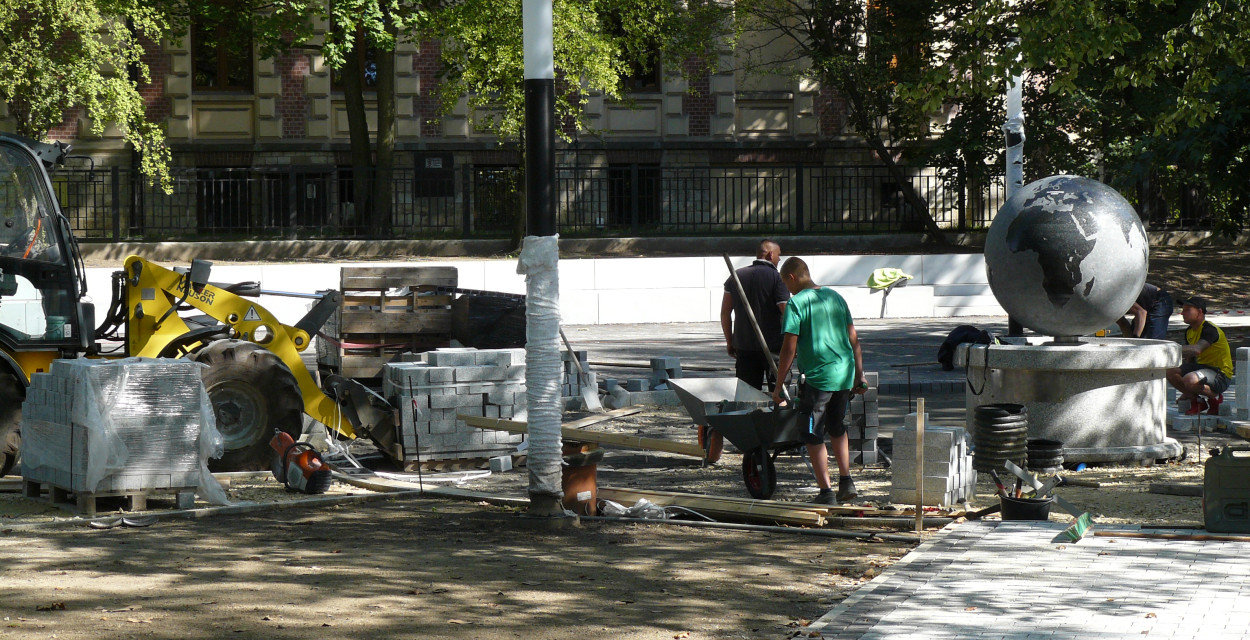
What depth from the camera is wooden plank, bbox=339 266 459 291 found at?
1361 cm

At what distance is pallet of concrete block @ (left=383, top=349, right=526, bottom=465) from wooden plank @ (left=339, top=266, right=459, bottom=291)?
Result: 190 cm

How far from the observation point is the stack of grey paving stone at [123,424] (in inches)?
367

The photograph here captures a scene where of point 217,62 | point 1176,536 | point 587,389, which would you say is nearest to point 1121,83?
point 587,389

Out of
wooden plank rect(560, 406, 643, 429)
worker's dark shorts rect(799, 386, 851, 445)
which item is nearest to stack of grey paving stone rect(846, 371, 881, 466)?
worker's dark shorts rect(799, 386, 851, 445)

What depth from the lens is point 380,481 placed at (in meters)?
10.7

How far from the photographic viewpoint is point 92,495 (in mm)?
9320

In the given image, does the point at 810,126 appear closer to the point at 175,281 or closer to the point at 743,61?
the point at 743,61

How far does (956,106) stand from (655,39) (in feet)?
25.3

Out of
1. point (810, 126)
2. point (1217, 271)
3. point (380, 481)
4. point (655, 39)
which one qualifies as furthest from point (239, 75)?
point (380, 481)

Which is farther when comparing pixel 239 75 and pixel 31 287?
pixel 239 75

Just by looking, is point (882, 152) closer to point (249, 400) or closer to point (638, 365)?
point (638, 365)

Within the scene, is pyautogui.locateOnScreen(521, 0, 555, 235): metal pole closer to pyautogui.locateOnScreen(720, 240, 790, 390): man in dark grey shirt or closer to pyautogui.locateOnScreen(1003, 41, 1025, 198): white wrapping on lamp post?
pyautogui.locateOnScreen(720, 240, 790, 390): man in dark grey shirt

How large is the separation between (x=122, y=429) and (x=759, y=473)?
438 centimetres

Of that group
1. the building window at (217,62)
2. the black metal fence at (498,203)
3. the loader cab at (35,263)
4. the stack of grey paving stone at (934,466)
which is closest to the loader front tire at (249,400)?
the loader cab at (35,263)
